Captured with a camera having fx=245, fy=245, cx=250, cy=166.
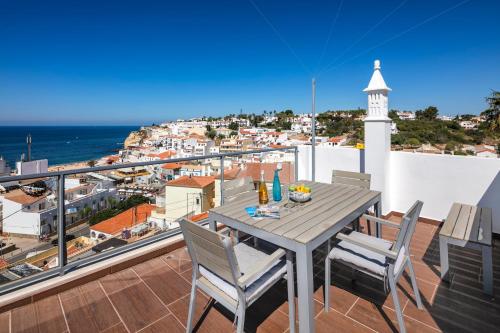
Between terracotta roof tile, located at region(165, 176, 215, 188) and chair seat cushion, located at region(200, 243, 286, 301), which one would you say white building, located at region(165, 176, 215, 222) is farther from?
chair seat cushion, located at region(200, 243, 286, 301)

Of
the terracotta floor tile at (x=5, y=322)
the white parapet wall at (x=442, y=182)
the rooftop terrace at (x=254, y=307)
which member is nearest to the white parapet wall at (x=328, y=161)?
the white parapet wall at (x=442, y=182)

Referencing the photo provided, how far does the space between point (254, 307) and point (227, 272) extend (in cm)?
81

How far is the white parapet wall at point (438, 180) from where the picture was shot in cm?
307

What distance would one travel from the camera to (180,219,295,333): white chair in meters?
1.21

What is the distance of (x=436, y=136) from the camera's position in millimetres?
11438

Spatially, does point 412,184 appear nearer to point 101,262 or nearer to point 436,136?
point 101,262

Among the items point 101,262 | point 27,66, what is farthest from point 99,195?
point 27,66

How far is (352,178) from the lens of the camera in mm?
2996

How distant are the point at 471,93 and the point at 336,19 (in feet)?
30.4

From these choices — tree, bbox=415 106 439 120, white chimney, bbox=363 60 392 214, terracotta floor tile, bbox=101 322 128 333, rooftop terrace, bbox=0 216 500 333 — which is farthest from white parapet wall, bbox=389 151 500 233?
tree, bbox=415 106 439 120

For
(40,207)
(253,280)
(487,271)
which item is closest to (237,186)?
(253,280)

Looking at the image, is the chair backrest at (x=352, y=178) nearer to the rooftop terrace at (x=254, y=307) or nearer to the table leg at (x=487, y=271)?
the rooftop terrace at (x=254, y=307)

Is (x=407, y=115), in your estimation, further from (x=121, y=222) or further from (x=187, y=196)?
(x=121, y=222)

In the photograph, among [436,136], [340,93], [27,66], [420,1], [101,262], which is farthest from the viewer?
[27,66]
